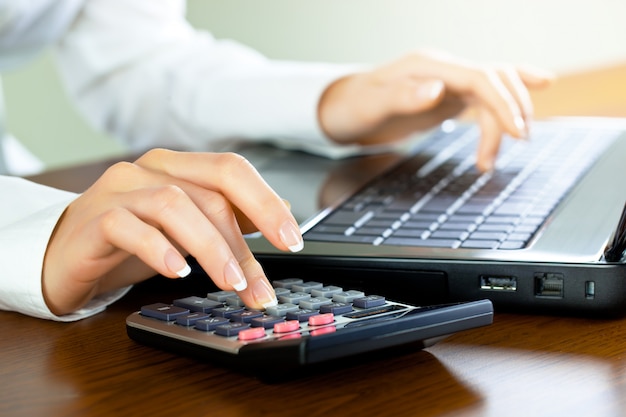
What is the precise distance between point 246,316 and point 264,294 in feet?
0.08

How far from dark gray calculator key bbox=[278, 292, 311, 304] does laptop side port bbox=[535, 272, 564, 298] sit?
0.40 feet

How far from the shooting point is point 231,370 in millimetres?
444

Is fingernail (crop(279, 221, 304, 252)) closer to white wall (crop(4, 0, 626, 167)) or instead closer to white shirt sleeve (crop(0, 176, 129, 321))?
white shirt sleeve (crop(0, 176, 129, 321))

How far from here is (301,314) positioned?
18.0 inches

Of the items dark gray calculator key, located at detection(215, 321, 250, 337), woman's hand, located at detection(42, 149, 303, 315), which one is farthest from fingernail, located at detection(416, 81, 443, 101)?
dark gray calculator key, located at detection(215, 321, 250, 337)

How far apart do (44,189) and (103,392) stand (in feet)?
0.78

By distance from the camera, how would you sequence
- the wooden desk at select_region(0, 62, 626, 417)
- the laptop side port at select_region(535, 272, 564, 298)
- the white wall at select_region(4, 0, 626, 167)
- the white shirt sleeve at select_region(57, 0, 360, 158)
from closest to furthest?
1. the wooden desk at select_region(0, 62, 626, 417)
2. the laptop side port at select_region(535, 272, 564, 298)
3. the white shirt sleeve at select_region(57, 0, 360, 158)
4. the white wall at select_region(4, 0, 626, 167)

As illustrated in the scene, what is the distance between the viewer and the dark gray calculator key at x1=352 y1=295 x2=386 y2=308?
1.54 feet

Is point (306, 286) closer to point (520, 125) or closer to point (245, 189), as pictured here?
point (245, 189)

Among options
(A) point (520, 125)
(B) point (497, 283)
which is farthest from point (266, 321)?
(A) point (520, 125)

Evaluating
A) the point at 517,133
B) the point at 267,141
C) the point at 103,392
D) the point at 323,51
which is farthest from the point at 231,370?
the point at 323,51

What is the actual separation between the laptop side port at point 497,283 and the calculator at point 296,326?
69 mm

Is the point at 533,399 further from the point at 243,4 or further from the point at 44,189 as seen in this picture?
the point at 243,4

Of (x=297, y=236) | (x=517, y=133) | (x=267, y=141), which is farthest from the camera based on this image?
(x=267, y=141)
